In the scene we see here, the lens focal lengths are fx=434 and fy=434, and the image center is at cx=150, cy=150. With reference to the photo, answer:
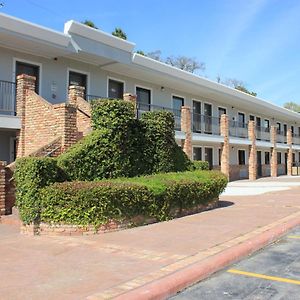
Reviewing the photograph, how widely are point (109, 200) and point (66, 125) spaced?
365cm

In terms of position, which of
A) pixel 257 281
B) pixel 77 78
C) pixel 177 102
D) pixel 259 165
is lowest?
pixel 257 281

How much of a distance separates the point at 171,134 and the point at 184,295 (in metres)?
8.60

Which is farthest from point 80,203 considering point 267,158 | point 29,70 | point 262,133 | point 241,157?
point 267,158

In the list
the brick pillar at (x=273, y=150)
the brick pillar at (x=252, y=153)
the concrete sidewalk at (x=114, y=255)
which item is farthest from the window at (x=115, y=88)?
the brick pillar at (x=273, y=150)

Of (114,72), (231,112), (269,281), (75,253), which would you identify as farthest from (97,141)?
(231,112)

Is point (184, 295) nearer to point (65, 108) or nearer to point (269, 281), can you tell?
point (269, 281)

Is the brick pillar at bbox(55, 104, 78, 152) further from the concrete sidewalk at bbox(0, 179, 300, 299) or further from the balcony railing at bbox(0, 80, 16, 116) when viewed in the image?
the balcony railing at bbox(0, 80, 16, 116)

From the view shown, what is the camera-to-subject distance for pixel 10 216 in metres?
10.8

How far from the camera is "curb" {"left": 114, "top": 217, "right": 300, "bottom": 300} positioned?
16.5 feet

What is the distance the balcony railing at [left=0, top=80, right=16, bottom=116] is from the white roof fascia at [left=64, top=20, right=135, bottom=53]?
3091mm

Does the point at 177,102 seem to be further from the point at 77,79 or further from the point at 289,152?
the point at 289,152

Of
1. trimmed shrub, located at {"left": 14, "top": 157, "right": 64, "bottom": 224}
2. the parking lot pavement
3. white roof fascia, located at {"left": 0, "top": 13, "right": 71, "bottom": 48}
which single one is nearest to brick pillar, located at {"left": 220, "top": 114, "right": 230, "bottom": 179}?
white roof fascia, located at {"left": 0, "top": 13, "right": 71, "bottom": 48}

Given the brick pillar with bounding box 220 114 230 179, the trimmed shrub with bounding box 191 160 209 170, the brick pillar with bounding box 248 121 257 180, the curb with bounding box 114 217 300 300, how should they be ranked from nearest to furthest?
the curb with bounding box 114 217 300 300 < the trimmed shrub with bounding box 191 160 209 170 < the brick pillar with bounding box 220 114 230 179 < the brick pillar with bounding box 248 121 257 180

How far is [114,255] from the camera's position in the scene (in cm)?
703
